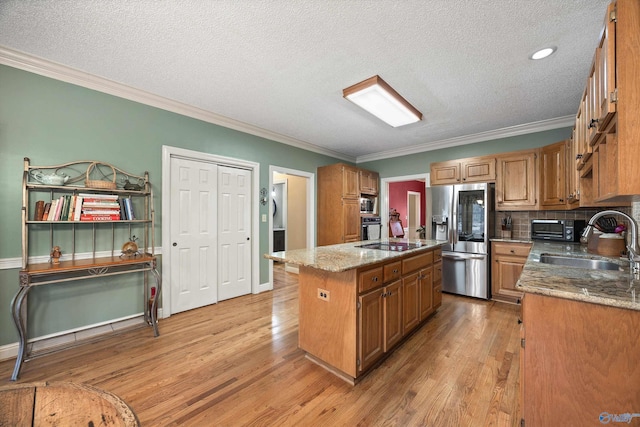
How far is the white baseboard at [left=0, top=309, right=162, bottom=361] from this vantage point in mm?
2268

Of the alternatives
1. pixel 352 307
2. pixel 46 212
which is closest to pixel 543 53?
pixel 352 307

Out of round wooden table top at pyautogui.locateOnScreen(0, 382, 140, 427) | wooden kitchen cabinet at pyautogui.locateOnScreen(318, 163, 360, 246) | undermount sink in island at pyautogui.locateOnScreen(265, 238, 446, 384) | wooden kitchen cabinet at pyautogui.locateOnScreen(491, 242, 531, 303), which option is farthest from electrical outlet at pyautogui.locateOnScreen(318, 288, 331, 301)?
wooden kitchen cabinet at pyautogui.locateOnScreen(491, 242, 531, 303)

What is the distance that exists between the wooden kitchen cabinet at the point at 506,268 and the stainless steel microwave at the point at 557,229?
328 millimetres

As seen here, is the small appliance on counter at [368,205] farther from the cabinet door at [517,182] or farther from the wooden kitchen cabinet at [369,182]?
the cabinet door at [517,182]

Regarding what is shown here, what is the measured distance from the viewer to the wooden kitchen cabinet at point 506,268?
139 inches

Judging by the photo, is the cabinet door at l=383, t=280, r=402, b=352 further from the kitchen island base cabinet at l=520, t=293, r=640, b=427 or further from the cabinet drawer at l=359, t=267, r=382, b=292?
the kitchen island base cabinet at l=520, t=293, r=640, b=427

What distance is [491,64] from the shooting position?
2.37 metres

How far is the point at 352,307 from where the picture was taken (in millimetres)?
1904

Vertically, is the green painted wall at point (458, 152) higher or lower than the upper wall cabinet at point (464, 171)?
higher

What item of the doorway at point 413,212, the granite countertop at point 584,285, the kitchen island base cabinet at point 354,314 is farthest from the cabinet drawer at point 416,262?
the doorway at point 413,212

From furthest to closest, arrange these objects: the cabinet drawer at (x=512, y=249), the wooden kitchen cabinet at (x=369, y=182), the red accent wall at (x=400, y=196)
Result: the red accent wall at (x=400, y=196)
the wooden kitchen cabinet at (x=369, y=182)
the cabinet drawer at (x=512, y=249)

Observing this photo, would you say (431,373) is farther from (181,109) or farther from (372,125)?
(181,109)

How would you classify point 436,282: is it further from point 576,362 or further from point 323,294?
point 576,362

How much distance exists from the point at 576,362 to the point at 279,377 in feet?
5.84
